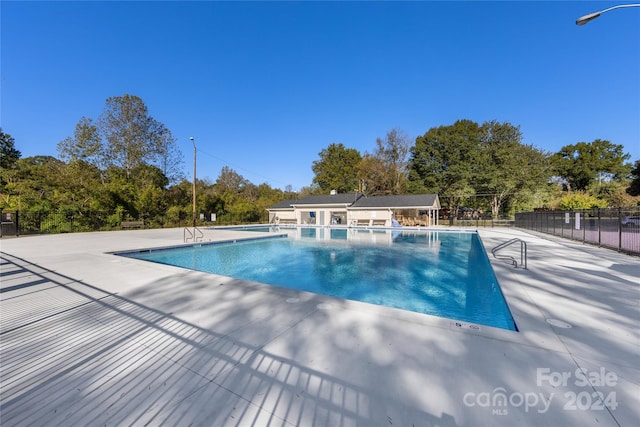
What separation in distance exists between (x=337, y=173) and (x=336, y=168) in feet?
3.02

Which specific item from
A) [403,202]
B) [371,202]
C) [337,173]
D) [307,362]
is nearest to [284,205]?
[371,202]

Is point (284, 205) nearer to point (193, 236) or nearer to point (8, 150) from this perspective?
point (193, 236)

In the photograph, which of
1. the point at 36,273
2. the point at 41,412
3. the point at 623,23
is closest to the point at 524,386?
the point at 41,412

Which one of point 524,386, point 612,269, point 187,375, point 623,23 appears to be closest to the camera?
point 524,386

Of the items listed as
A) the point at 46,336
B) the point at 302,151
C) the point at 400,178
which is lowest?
the point at 46,336

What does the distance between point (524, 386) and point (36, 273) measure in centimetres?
869

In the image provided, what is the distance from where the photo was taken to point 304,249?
11961mm

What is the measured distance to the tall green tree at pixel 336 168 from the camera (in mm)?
39281

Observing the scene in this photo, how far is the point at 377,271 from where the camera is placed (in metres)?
7.84

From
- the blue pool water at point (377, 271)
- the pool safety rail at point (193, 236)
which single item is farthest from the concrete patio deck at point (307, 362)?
the pool safety rail at point (193, 236)

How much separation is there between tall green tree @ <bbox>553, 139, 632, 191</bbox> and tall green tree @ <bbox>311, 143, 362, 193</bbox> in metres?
26.2

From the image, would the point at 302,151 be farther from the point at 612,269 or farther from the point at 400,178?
the point at 612,269

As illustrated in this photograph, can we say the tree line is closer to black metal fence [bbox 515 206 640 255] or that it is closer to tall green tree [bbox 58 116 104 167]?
tall green tree [bbox 58 116 104 167]

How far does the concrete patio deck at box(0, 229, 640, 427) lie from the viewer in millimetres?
1706
